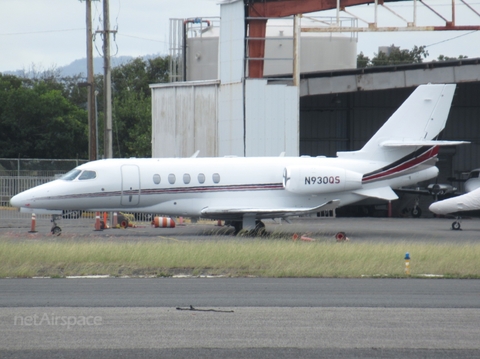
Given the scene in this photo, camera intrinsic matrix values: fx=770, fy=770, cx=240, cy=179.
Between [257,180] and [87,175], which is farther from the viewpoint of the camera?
[257,180]

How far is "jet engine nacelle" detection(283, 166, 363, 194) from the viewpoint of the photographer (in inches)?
971

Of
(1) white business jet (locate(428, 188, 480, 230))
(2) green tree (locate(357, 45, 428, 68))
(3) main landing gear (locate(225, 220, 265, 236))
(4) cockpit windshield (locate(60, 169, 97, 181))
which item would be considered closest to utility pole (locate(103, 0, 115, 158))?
(4) cockpit windshield (locate(60, 169, 97, 181))

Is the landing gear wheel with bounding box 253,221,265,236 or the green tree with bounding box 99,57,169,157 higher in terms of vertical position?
the green tree with bounding box 99,57,169,157

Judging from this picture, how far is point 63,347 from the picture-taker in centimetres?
879

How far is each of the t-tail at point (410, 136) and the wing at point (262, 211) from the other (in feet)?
8.15

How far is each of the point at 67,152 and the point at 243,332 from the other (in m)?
45.4

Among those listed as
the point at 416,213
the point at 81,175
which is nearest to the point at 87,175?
the point at 81,175

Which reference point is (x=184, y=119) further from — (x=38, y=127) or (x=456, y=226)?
(x=38, y=127)

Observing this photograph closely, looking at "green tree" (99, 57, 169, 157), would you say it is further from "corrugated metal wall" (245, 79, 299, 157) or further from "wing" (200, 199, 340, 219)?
"wing" (200, 199, 340, 219)

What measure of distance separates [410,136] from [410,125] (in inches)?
14.6

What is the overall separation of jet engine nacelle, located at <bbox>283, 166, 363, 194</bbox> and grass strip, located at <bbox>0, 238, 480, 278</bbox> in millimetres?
5822

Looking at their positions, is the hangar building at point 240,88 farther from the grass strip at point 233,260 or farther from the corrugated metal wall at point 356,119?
the grass strip at point 233,260

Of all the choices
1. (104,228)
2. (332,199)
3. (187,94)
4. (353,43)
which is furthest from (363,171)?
(353,43)

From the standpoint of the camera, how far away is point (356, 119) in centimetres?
4378
